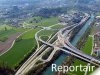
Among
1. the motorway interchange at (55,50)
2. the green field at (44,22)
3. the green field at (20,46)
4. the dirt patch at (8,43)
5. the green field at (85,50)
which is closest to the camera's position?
the green field at (85,50)

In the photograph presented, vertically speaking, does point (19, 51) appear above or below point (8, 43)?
above

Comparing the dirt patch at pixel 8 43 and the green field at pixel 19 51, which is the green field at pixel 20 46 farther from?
the dirt patch at pixel 8 43

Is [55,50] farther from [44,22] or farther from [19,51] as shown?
[44,22]

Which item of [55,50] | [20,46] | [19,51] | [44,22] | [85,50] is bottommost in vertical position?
[44,22]

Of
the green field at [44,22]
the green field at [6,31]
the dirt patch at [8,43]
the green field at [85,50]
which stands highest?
the green field at [85,50]

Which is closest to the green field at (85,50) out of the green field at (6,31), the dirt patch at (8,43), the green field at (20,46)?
the green field at (20,46)

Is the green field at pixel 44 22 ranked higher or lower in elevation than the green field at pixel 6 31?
lower

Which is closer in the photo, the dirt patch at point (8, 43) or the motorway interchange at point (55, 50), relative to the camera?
the motorway interchange at point (55, 50)

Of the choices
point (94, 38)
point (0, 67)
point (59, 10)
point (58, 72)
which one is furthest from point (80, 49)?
point (59, 10)

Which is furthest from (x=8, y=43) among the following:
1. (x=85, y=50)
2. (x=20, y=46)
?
(x=85, y=50)

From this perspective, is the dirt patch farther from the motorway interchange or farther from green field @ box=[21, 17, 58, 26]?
green field @ box=[21, 17, 58, 26]

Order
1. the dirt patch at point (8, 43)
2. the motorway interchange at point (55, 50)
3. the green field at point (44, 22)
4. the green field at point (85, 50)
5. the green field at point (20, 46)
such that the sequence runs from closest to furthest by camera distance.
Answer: the green field at point (85, 50) → the motorway interchange at point (55, 50) → the green field at point (20, 46) → the dirt patch at point (8, 43) → the green field at point (44, 22)

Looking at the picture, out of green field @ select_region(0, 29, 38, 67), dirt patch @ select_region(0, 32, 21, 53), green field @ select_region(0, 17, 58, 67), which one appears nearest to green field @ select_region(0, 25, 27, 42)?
green field @ select_region(0, 17, 58, 67)
